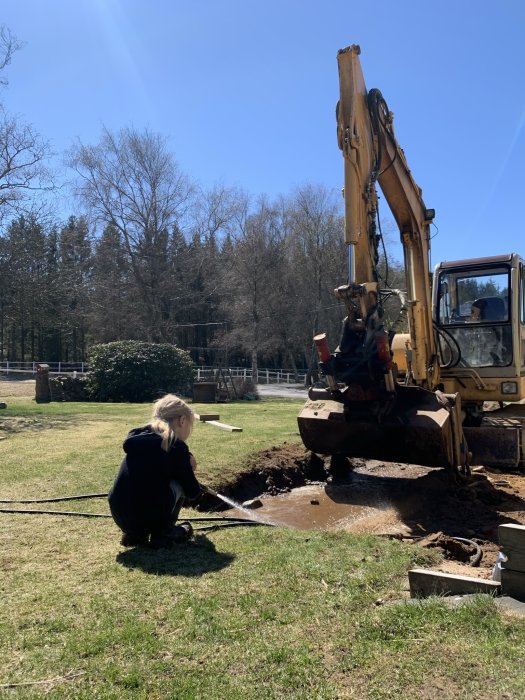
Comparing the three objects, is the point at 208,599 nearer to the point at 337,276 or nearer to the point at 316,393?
the point at 316,393

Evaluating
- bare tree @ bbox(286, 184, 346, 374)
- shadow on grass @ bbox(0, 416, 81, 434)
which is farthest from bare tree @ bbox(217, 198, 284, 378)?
shadow on grass @ bbox(0, 416, 81, 434)

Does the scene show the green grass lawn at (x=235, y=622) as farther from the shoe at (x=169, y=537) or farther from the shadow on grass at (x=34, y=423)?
the shadow on grass at (x=34, y=423)

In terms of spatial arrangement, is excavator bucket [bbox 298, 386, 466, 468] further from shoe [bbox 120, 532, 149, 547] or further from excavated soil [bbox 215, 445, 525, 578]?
shoe [bbox 120, 532, 149, 547]

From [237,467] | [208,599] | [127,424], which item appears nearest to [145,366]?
[127,424]

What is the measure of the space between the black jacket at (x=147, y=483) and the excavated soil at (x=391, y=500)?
2.17 metres

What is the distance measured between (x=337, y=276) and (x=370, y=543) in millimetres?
36447

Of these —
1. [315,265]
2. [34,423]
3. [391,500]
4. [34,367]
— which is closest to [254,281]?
[315,265]

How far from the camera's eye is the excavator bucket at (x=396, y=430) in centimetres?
704

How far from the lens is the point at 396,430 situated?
7.21 m

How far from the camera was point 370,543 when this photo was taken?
472 cm

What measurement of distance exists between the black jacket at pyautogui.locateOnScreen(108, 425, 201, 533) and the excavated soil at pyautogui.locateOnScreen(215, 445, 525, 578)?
217 centimetres

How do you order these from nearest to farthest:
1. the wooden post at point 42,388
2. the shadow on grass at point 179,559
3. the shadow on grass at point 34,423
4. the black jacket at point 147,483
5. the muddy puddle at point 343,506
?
1. the shadow on grass at point 179,559
2. the black jacket at point 147,483
3. the muddy puddle at point 343,506
4. the shadow on grass at point 34,423
5. the wooden post at point 42,388

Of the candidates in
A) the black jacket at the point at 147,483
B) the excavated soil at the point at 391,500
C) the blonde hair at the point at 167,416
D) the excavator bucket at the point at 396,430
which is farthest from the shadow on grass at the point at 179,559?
the excavator bucket at the point at 396,430

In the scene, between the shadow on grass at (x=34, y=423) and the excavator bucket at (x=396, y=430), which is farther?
the shadow on grass at (x=34, y=423)
